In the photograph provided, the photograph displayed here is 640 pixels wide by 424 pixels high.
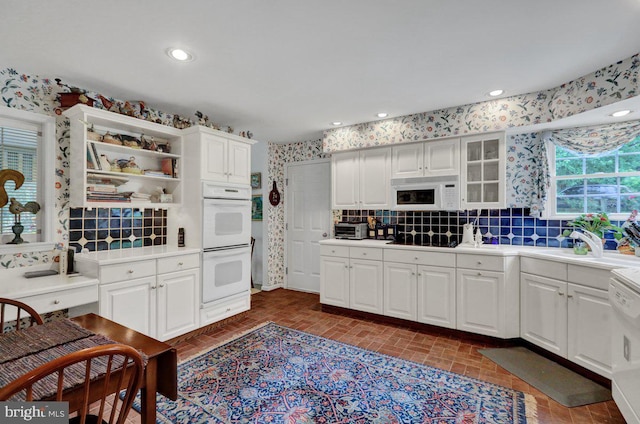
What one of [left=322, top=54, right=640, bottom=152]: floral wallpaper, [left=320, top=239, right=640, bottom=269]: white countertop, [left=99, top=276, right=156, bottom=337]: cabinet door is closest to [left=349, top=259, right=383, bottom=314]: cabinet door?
[left=320, top=239, right=640, bottom=269]: white countertop

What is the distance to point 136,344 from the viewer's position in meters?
1.35

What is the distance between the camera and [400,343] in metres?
3.04

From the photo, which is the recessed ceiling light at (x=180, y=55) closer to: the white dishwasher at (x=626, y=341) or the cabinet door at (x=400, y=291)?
the cabinet door at (x=400, y=291)

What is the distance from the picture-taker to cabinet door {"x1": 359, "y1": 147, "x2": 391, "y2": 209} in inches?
150

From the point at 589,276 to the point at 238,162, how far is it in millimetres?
3451

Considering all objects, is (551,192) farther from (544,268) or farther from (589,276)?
(589,276)

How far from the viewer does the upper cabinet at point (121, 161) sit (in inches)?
104

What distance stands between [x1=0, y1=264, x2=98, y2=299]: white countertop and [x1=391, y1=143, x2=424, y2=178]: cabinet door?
3.19 m

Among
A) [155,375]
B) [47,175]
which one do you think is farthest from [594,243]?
[47,175]

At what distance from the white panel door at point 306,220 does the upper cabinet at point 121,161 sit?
2080 mm

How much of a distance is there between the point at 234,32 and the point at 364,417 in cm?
258

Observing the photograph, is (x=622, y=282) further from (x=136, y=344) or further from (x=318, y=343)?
(x=136, y=344)

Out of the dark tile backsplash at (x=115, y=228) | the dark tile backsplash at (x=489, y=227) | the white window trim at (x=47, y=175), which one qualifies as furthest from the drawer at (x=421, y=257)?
the white window trim at (x=47, y=175)

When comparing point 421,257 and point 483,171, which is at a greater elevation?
point 483,171
